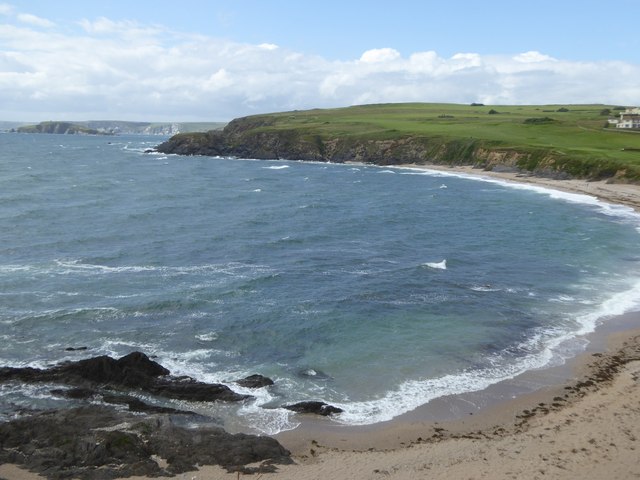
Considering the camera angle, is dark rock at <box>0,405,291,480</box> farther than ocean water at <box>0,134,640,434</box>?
No

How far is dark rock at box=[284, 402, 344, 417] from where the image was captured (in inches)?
961

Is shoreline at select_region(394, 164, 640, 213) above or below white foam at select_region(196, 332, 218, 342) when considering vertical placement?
above

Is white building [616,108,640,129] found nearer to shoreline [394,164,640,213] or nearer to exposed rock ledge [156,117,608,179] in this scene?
exposed rock ledge [156,117,608,179]

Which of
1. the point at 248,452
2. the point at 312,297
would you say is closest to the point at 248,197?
the point at 312,297

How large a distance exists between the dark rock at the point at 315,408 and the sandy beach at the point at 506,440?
2.16 ft

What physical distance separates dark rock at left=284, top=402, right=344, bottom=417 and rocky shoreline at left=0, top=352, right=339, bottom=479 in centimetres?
4

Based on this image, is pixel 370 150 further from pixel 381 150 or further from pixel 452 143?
pixel 452 143

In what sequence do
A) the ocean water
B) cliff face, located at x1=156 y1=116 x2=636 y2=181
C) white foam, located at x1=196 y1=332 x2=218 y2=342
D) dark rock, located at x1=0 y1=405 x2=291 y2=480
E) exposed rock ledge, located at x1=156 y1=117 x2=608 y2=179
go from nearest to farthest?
dark rock, located at x1=0 y1=405 x2=291 y2=480 < the ocean water < white foam, located at x1=196 y1=332 x2=218 y2=342 < cliff face, located at x1=156 y1=116 x2=636 y2=181 < exposed rock ledge, located at x1=156 y1=117 x2=608 y2=179

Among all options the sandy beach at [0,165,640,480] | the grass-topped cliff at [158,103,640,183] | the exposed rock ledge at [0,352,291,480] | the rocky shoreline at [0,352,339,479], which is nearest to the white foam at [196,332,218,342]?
the rocky shoreline at [0,352,339,479]

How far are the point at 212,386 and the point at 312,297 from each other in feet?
46.8

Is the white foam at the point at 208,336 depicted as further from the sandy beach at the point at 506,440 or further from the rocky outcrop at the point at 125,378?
the sandy beach at the point at 506,440

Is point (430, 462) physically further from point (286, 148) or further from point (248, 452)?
point (286, 148)

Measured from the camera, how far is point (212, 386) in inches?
1018

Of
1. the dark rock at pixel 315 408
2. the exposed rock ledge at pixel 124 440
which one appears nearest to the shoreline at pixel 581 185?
the dark rock at pixel 315 408
